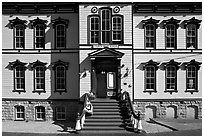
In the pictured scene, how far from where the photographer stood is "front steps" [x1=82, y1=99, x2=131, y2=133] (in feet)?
55.0

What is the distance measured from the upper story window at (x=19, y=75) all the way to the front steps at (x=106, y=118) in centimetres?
728

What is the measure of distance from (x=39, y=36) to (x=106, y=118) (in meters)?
10.0

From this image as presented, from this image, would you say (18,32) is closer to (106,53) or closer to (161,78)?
(106,53)

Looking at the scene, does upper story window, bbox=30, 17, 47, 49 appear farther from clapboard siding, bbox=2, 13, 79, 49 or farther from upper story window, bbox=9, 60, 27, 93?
upper story window, bbox=9, 60, 27, 93

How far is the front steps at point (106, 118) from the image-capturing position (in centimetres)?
1675

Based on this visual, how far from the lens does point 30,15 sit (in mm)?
22344

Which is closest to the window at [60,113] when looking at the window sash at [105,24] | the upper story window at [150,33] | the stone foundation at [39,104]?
the stone foundation at [39,104]

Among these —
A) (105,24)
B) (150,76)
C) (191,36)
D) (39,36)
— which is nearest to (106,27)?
(105,24)

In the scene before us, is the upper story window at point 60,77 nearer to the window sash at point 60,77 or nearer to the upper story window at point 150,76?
the window sash at point 60,77

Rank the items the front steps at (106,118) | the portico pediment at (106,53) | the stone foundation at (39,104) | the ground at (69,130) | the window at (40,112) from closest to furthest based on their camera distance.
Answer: the ground at (69,130), the front steps at (106,118), the portico pediment at (106,53), the stone foundation at (39,104), the window at (40,112)

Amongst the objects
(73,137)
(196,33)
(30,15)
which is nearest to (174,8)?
(196,33)

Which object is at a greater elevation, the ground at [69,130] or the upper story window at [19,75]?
the upper story window at [19,75]

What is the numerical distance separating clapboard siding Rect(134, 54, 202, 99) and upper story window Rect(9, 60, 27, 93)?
10282 millimetres

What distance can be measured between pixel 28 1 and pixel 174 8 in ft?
43.5
